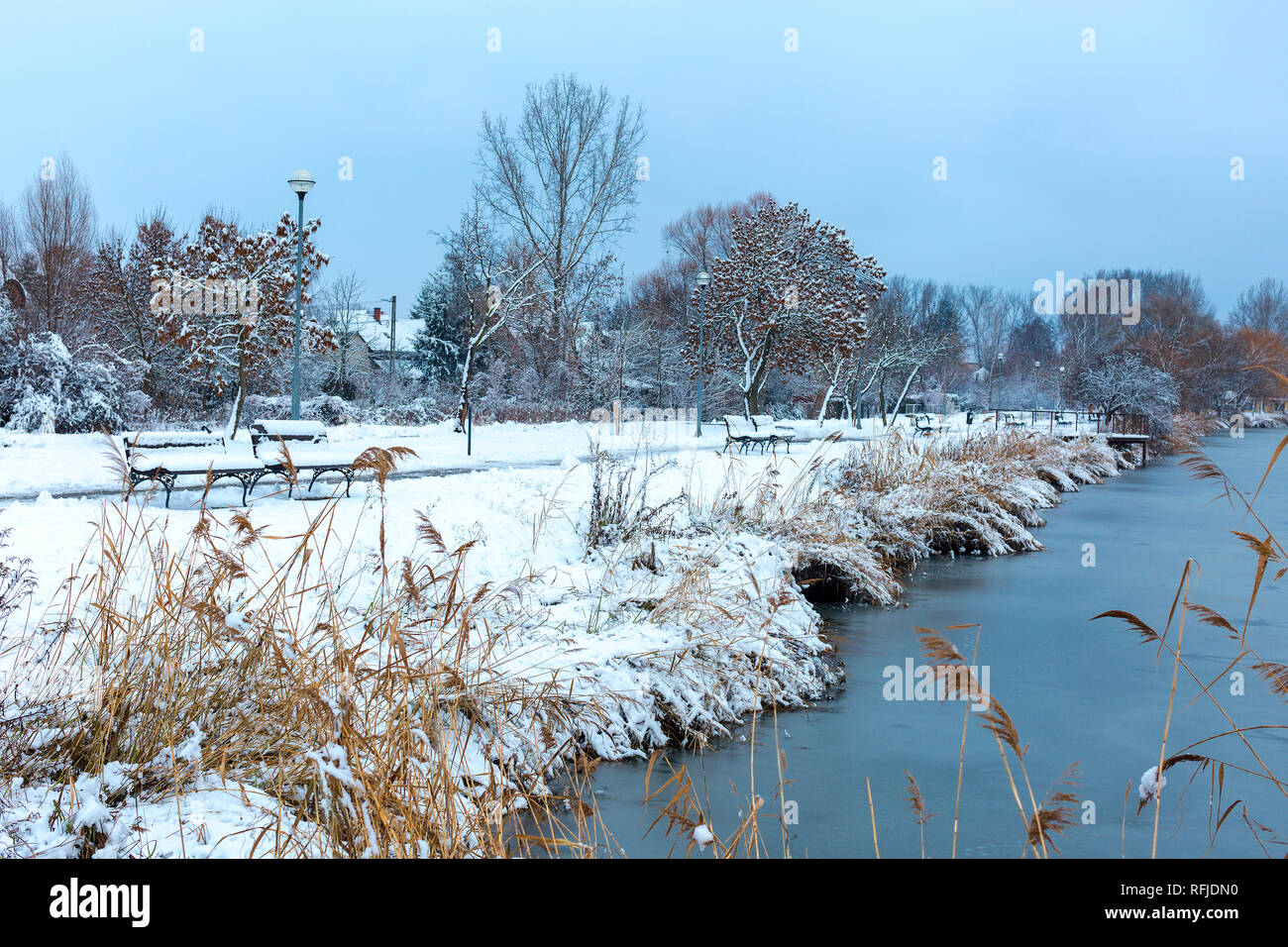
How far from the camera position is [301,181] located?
15.2m

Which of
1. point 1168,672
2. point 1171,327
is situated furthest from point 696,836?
point 1171,327

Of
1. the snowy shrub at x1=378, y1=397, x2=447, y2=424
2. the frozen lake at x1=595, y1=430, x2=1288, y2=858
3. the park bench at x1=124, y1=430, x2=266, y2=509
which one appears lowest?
the frozen lake at x1=595, y1=430, x2=1288, y2=858

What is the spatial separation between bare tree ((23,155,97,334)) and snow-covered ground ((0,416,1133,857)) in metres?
14.2

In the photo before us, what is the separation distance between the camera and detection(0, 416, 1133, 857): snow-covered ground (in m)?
3.29

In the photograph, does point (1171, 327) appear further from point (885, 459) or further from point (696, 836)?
point (696, 836)

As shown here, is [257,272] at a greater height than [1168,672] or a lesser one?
greater

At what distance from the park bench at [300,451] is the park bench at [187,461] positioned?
24 centimetres

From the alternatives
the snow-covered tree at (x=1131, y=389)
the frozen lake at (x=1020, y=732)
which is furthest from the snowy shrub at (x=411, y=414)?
the snow-covered tree at (x=1131, y=389)

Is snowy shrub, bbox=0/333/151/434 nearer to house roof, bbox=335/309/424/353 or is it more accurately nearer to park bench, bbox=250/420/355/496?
park bench, bbox=250/420/355/496

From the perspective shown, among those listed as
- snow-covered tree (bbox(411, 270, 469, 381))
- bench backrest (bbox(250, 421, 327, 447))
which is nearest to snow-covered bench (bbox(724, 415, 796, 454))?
bench backrest (bbox(250, 421, 327, 447))

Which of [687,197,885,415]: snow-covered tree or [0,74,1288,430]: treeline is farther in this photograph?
[687,197,885,415]: snow-covered tree

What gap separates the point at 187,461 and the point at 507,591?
16.8ft
